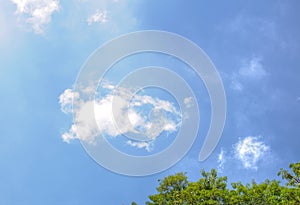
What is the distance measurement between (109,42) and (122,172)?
1113cm

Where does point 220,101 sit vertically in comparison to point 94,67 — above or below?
below

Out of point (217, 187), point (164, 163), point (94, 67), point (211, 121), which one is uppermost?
point (94, 67)

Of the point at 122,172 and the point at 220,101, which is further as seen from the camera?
the point at 220,101

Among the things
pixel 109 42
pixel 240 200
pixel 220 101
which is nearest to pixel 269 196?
pixel 240 200

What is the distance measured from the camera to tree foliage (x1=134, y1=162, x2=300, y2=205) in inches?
899

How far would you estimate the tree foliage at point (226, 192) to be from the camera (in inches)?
899

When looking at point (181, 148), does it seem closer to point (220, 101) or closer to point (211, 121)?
point (211, 121)

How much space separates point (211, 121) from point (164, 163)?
4.72 m

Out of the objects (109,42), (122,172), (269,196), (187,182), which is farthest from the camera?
(109,42)

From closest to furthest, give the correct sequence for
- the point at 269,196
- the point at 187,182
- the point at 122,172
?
the point at 269,196 → the point at 122,172 → the point at 187,182

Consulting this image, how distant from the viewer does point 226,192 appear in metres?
24.4

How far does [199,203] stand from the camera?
24109mm

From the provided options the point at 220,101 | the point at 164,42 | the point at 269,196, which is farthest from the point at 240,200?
the point at 164,42

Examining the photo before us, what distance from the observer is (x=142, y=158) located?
26.8m
